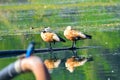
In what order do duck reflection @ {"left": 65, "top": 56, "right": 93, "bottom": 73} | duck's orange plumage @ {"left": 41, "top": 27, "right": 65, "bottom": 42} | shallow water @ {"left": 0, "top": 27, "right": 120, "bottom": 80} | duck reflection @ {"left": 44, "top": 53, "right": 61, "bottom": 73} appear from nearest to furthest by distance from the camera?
shallow water @ {"left": 0, "top": 27, "right": 120, "bottom": 80}, duck reflection @ {"left": 65, "top": 56, "right": 93, "bottom": 73}, duck reflection @ {"left": 44, "top": 53, "right": 61, "bottom": 73}, duck's orange plumage @ {"left": 41, "top": 27, "right": 65, "bottom": 42}

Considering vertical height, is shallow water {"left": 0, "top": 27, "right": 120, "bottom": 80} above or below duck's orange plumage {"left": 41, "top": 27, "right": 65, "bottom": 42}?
below

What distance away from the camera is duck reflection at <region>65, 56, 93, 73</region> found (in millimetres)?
11577

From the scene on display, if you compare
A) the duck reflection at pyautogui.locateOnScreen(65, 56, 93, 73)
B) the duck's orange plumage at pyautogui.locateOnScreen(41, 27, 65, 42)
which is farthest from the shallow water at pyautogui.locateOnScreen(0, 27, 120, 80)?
the duck's orange plumage at pyautogui.locateOnScreen(41, 27, 65, 42)

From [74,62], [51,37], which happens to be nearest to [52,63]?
[74,62]

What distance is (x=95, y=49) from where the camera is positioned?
14.2 metres

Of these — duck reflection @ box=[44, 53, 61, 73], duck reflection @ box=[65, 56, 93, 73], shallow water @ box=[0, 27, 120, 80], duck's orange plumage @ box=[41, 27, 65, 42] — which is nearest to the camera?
shallow water @ box=[0, 27, 120, 80]

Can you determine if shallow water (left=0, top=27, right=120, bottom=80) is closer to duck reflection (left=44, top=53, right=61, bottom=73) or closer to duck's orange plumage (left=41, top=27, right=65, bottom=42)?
duck reflection (left=44, top=53, right=61, bottom=73)

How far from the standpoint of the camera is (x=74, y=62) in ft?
40.3

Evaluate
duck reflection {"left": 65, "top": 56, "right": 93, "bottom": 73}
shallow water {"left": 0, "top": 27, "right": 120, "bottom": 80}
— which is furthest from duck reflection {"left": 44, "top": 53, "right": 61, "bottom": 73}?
duck reflection {"left": 65, "top": 56, "right": 93, "bottom": 73}

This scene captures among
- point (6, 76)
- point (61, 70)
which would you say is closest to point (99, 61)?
point (61, 70)

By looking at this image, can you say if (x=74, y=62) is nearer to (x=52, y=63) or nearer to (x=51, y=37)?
(x=52, y=63)

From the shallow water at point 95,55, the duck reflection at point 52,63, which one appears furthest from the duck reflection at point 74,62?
the duck reflection at point 52,63

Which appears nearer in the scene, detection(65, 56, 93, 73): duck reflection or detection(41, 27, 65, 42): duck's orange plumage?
detection(65, 56, 93, 73): duck reflection

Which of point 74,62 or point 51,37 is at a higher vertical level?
point 51,37
